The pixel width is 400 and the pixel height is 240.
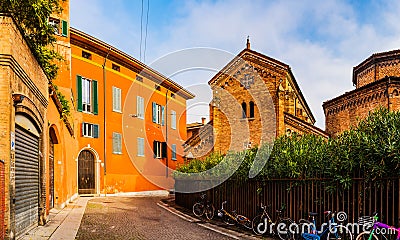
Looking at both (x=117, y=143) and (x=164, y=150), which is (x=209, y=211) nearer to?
(x=117, y=143)

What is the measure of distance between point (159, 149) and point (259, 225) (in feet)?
76.6

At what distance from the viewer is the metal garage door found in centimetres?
861

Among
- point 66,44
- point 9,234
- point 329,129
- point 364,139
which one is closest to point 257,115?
point 329,129

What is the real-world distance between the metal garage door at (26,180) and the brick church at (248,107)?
18.3 m

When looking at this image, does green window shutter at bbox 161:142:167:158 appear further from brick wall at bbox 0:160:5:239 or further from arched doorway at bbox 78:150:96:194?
brick wall at bbox 0:160:5:239

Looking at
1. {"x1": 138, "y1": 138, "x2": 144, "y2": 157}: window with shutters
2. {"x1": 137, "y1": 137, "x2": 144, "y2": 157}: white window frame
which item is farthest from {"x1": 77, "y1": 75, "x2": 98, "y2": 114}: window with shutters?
{"x1": 138, "y1": 138, "x2": 144, "y2": 157}: window with shutters

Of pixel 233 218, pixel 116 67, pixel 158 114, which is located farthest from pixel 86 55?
pixel 233 218

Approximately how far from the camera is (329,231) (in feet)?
28.2

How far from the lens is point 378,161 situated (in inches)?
307

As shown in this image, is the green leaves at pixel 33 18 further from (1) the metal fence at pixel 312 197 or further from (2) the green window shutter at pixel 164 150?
(2) the green window shutter at pixel 164 150

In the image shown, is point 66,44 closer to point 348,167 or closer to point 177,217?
point 177,217

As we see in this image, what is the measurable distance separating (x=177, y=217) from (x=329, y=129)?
723 inches

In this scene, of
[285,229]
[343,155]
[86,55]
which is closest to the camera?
[343,155]

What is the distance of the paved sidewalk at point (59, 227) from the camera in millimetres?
9820
